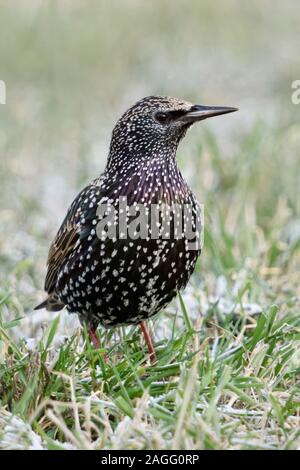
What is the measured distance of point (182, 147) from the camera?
823 cm

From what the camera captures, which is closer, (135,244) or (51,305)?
(135,244)

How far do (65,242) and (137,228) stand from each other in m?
0.61

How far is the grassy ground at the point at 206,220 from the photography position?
3705 millimetres

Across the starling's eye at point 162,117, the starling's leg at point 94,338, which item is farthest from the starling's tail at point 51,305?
the starling's eye at point 162,117

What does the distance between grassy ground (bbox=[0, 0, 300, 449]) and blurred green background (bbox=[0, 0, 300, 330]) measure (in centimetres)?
2

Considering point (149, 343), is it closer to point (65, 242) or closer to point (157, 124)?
point (65, 242)

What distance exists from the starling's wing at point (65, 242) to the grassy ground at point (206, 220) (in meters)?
0.26

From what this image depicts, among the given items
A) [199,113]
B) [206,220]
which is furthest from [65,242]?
[206,220]

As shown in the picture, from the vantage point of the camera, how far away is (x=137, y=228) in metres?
4.45

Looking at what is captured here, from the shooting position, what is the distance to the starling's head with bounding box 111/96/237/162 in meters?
4.66

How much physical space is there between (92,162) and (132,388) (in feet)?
14.0

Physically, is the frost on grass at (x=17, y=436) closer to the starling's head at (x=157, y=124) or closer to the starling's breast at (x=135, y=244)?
the starling's breast at (x=135, y=244)

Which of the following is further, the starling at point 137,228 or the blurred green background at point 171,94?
the blurred green background at point 171,94

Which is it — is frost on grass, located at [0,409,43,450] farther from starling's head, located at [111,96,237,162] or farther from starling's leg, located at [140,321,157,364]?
starling's head, located at [111,96,237,162]
